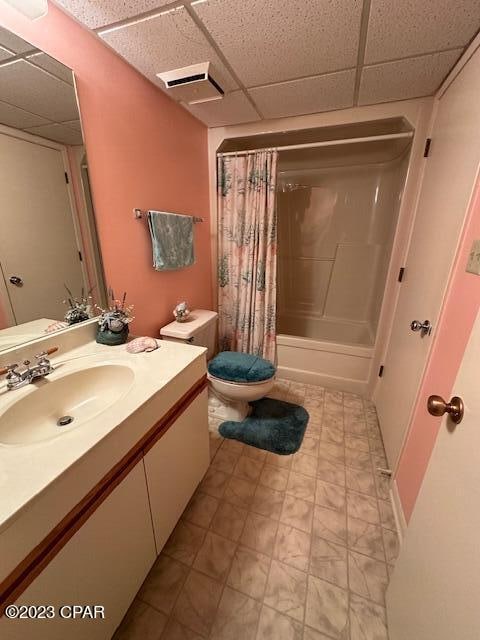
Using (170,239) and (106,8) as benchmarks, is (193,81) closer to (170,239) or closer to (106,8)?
(106,8)

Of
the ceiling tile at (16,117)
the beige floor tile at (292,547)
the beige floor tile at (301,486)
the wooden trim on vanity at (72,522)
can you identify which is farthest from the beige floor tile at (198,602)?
the ceiling tile at (16,117)

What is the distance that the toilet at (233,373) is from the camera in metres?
1.64

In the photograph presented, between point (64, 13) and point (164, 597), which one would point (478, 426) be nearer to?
point (164, 597)

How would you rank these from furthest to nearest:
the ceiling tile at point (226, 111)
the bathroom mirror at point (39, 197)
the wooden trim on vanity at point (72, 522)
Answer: the ceiling tile at point (226, 111)
the bathroom mirror at point (39, 197)
the wooden trim on vanity at point (72, 522)

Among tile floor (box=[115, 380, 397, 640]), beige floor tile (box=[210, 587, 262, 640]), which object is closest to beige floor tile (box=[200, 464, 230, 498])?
tile floor (box=[115, 380, 397, 640])

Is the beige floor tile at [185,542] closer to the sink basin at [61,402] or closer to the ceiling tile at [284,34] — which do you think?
the sink basin at [61,402]

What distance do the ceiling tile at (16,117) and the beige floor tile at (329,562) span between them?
203 cm

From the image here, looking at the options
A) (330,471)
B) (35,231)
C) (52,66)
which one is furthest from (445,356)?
(52,66)

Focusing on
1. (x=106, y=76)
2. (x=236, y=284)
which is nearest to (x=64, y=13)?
(x=106, y=76)

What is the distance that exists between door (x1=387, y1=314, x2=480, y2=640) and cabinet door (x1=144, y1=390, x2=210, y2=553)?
0.82m

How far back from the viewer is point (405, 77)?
1.34m

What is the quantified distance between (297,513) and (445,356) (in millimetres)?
1003

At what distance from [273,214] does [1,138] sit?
1.57 metres

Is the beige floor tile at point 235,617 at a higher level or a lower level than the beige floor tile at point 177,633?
higher
